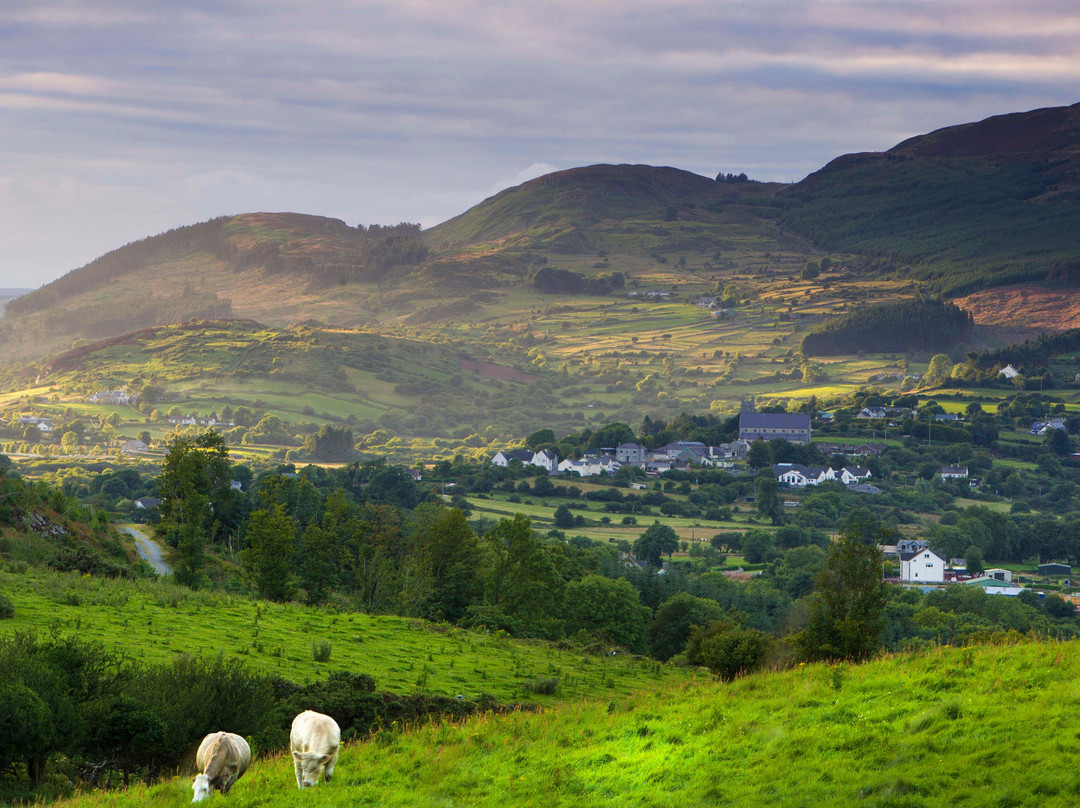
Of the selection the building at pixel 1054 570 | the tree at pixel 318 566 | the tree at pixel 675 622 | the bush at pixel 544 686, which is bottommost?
the building at pixel 1054 570

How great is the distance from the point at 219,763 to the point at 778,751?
26.4ft

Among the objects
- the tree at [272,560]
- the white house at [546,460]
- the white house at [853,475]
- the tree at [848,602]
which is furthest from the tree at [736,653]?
the white house at [546,460]

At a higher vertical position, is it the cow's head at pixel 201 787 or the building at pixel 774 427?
the cow's head at pixel 201 787

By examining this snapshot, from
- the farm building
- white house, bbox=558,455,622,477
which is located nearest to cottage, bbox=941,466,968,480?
white house, bbox=558,455,622,477

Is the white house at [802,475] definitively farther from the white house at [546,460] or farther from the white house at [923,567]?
the white house at [923,567]

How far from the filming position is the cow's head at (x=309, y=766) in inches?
581

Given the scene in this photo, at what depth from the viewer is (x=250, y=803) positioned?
46.8ft

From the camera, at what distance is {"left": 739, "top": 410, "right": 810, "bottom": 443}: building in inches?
7488

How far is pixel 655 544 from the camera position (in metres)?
101

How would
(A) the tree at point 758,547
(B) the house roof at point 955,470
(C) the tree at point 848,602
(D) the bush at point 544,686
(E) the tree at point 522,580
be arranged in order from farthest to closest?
(B) the house roof at point 955,470, (A) the tree at point 758,547, (E) the tree at point 522,580, (C) the tree at point 848,602, (D) the bush at point 544,686

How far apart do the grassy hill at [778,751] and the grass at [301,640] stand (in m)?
8.48

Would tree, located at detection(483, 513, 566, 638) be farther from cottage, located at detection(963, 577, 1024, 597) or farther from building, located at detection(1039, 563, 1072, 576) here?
building, located at detection(1039, 563, 1072, 576)

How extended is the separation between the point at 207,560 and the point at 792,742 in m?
Result: 43.2

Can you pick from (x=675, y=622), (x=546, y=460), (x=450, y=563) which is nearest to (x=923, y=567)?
(x=675, y=622)
